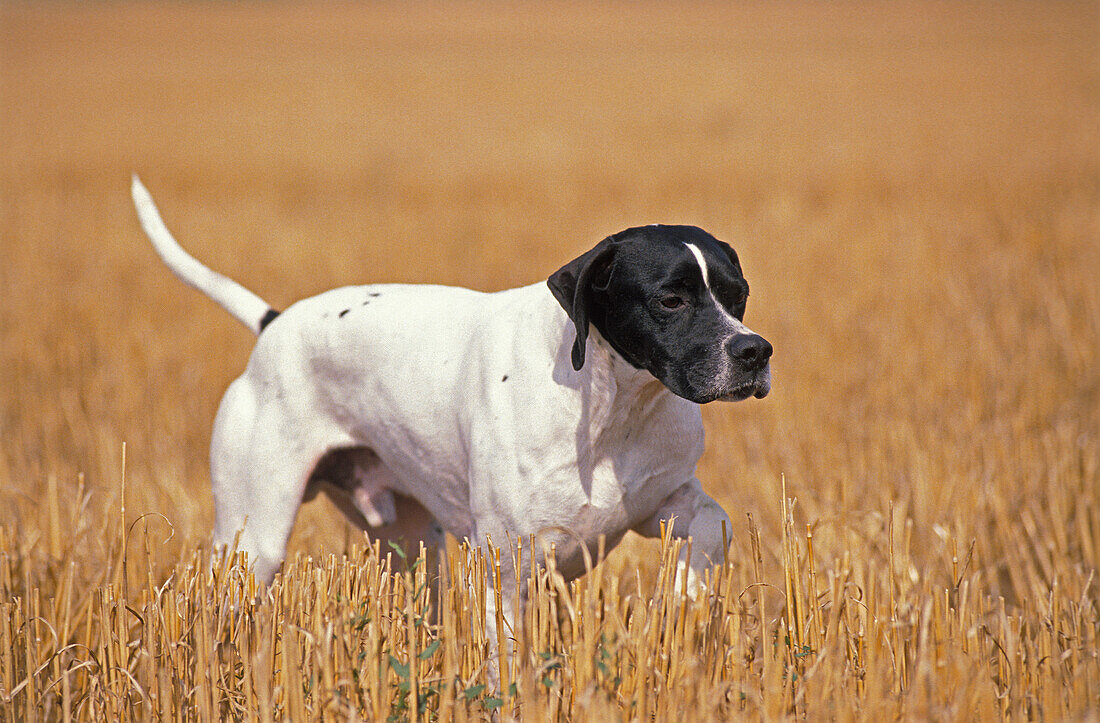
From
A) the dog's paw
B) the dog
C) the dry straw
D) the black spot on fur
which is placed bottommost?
the dry straw

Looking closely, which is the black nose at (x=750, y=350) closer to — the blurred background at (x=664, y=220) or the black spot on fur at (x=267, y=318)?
the blurred background at (x=664, y=220)

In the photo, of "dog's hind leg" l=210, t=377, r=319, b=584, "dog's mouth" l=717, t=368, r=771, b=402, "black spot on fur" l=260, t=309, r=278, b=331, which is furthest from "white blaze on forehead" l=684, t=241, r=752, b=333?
"black spot on fur" l=260, t=309, r=278, b=331

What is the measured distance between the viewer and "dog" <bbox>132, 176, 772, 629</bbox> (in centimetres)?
305

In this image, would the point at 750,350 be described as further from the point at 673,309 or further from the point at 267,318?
the point at 267,318

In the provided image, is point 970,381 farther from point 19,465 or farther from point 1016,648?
point 19,465

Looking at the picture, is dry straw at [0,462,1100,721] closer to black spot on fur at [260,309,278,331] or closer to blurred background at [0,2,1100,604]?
blurred background at [0,2,1100,604]

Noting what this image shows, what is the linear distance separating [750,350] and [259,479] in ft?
6.21

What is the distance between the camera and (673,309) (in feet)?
9.96

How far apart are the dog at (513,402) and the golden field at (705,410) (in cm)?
25

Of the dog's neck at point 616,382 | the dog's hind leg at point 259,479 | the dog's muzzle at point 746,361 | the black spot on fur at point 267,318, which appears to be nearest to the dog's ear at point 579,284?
the dog's neck at point 616,382

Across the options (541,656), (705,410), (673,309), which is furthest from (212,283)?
(705,410)

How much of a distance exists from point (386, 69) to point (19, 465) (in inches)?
891

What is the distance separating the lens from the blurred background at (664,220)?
5523 mm

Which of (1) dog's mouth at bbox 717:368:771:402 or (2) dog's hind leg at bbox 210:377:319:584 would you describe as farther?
(2) dog's hind leg at bbox 210:377:319:584
